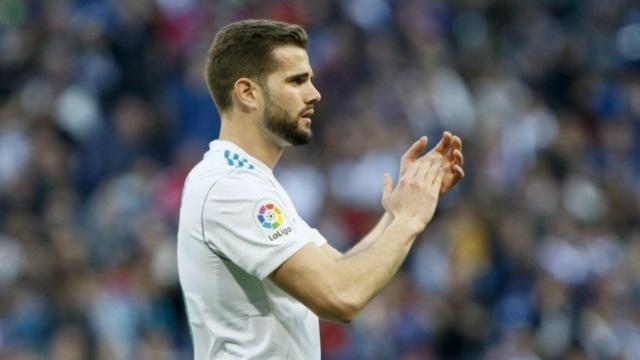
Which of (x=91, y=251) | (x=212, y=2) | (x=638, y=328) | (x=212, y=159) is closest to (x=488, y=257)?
(x=638, y=328)

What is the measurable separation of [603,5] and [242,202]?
10.9 meters

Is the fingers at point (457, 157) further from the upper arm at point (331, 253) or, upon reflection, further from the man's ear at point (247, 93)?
the man's ear at point (247, 93)

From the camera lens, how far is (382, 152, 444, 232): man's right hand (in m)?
4.47

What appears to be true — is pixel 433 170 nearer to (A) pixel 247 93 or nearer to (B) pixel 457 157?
(B) pixel 457 157

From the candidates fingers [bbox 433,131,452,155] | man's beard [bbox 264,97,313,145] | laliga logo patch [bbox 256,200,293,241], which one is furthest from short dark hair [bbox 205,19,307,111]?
fingers [bbox 433,131,452,155]

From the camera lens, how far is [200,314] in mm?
4559

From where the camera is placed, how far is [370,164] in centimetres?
1170

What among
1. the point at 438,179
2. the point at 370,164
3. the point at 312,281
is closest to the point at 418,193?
the point at 438,179

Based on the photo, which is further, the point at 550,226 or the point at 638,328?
the point at 550,226

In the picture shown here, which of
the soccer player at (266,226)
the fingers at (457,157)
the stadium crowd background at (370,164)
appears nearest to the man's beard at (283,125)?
the soccer player at (266,226)

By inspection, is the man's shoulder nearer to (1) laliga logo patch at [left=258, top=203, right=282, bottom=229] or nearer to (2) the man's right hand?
(1) laliga logo patch at [left=258, top=203, right=282, bottom=229]

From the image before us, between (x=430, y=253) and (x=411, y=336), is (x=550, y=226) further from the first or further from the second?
(x=411, y=336)

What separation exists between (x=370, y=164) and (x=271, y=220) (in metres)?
7.33

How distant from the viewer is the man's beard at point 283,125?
15.0 ft
